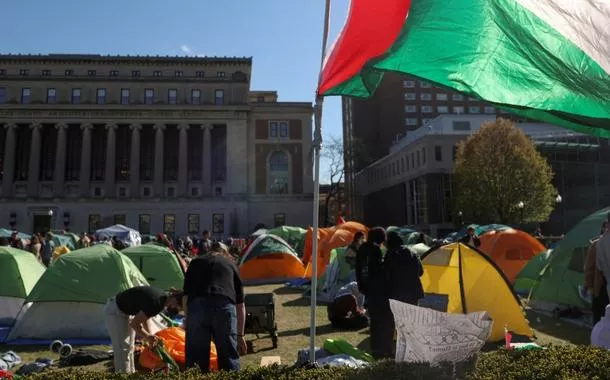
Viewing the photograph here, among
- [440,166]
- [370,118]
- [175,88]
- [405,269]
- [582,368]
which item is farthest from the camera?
[370,118]

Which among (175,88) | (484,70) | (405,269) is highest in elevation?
(175,88)

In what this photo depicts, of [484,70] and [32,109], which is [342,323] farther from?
[32,109]

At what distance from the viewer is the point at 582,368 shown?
3539mm

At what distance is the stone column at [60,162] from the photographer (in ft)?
195

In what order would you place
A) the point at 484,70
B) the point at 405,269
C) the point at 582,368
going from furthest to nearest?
the point at 405,269, the point at 484,70, the point at 582,368

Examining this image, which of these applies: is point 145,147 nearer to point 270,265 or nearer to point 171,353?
point 270,265

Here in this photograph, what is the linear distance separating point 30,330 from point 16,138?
59552 mm

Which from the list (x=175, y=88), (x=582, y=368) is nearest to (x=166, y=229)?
(x=175, y=88)

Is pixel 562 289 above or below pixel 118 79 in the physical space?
below

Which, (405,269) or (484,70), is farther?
(405,269)

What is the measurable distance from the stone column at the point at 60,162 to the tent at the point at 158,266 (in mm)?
52205

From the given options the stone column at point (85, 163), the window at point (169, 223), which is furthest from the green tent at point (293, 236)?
the stone column at point (85, 163)

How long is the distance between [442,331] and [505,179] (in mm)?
38963

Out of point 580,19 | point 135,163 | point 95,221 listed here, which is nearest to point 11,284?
point 580,19
